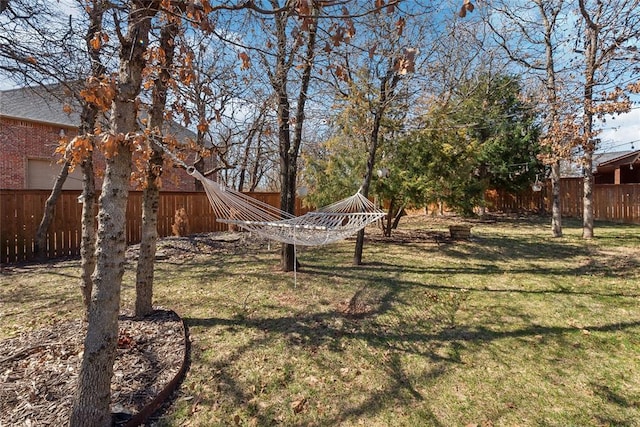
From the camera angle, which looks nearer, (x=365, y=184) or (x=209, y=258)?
(x=365, y=184)

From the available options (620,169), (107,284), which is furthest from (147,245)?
(620,169)

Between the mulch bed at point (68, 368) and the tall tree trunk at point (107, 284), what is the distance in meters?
0.21

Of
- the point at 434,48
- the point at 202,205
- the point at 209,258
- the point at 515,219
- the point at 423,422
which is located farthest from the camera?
the point at 515,219

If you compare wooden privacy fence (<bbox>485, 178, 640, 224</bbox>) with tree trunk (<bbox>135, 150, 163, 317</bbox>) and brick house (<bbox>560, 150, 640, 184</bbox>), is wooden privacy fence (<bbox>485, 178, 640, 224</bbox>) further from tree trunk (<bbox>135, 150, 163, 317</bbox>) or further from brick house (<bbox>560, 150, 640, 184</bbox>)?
tree trunk (<bbox>135, 150, 163, 317</bbox>)

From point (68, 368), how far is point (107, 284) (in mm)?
883

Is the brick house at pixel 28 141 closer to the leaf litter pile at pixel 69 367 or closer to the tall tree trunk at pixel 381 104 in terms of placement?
the tall tree trunk at pixel 381 104

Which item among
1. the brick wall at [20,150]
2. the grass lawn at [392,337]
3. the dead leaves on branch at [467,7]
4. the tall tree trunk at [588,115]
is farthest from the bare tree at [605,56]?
the brick wall at [20,150]

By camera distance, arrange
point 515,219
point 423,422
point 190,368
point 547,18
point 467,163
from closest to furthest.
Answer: point 423,422
point 190,368
point 467,163
point 547,18
point 515,219

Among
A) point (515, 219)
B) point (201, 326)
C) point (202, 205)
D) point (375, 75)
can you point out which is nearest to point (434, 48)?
point (375, 75)

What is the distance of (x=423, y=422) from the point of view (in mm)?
1814

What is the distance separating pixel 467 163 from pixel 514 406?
513 cm

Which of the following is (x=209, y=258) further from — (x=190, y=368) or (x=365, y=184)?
(x=190, y=368)

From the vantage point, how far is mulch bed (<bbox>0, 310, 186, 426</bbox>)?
5.64ft

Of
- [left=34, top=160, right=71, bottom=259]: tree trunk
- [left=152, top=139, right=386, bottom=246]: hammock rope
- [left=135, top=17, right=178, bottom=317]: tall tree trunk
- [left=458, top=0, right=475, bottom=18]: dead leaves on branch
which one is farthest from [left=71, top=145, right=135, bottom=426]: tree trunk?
[left=34, top=160, right=71, bottom=259]: tree trunk
